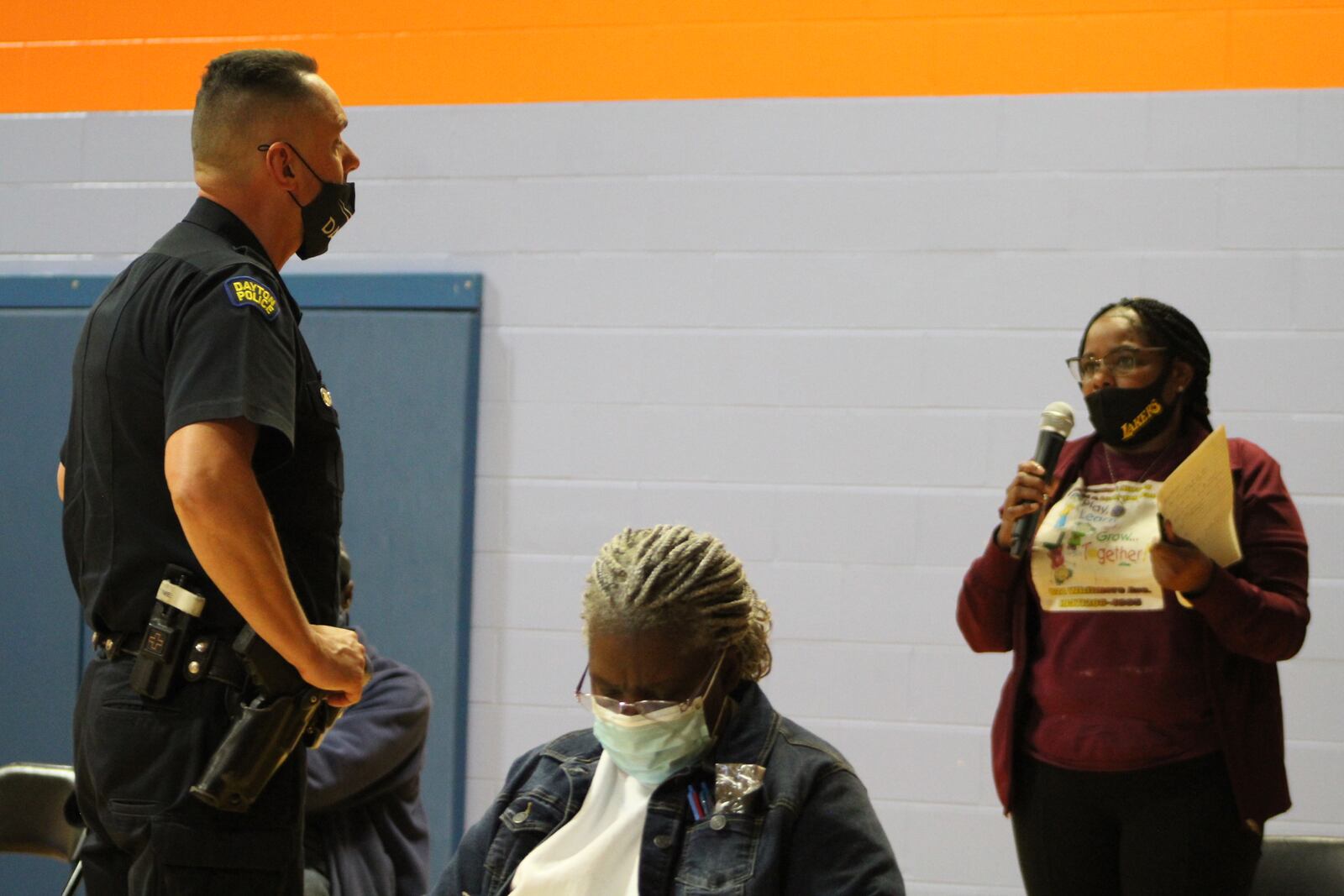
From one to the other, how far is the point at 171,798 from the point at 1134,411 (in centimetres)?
174

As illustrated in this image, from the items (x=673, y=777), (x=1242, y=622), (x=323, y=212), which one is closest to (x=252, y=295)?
(x=323, y=212)

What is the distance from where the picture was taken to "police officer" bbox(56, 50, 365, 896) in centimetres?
189

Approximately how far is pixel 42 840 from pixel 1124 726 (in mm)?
2098

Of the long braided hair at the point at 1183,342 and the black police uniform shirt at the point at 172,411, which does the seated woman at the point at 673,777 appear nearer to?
the black police uniform shirt at the point at 172,411

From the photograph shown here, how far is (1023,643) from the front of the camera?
2596mm

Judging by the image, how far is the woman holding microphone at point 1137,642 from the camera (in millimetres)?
2355

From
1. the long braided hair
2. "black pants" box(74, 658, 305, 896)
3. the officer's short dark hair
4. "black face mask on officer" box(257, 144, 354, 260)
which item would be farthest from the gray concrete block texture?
"black pants" box(74, 658, 305, 896)

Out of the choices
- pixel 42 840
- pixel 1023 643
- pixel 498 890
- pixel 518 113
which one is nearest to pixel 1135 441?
pixel 1023 643

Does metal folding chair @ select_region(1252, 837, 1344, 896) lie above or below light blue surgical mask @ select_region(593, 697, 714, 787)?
below

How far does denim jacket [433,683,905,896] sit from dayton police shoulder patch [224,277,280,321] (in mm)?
747

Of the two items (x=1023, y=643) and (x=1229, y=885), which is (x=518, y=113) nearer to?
(x=1023, y=643)

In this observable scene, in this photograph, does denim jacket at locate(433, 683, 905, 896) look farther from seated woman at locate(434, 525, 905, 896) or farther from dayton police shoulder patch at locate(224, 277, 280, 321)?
dayton police shoulder patch at locate(224, 277, 280, 321)

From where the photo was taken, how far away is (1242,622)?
2.34 metres

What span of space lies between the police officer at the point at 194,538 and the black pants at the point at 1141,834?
4.03 feet
